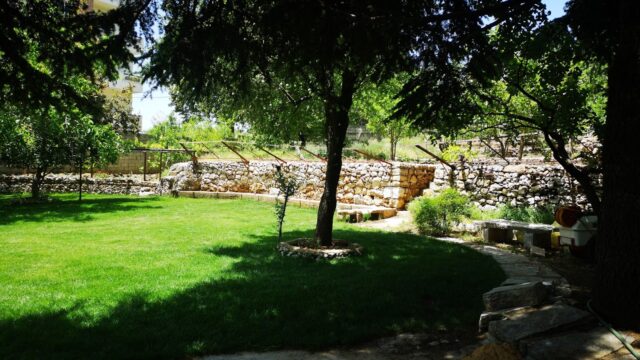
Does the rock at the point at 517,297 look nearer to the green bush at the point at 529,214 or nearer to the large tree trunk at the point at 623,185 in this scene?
the large tree trunk at the point at 623,185

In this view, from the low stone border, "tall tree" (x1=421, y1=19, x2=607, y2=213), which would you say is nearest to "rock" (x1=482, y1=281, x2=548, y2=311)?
"tall tree" (x1=421, y1=19, x2=607, y2=213)

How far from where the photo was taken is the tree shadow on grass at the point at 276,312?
410 centimetres

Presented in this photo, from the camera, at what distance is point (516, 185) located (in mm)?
10969

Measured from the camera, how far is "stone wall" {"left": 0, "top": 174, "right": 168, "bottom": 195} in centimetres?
2027

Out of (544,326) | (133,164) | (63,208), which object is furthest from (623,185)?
(133,164)

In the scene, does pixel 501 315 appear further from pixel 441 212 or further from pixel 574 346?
pixel 441 212

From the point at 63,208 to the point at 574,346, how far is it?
Result: 15.5 meters

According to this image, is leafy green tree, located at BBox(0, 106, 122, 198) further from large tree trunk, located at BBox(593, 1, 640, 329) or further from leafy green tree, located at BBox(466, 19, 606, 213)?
large tree trunk, located at BBox(593, 1, 640, 329)

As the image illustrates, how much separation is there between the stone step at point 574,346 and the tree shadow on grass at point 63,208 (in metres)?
12.2

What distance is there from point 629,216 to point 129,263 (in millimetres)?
6720

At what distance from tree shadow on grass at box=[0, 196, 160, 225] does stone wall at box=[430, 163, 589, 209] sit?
33.9ft

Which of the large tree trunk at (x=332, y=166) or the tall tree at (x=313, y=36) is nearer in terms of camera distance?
the tall tree at (x=313, y=36)

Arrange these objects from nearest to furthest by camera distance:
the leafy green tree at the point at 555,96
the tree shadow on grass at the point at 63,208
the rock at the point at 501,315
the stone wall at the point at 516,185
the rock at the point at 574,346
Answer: the rock at the point at 574,346 < the rock at the point at 501,315 < the leafy green tree at the point at 555,96 < the stone wall at the point at 516,185 < the tree shadow on grass at the point at 63,208

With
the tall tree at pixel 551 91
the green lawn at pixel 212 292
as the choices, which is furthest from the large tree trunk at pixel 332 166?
the tall tree at pixel 551 91
